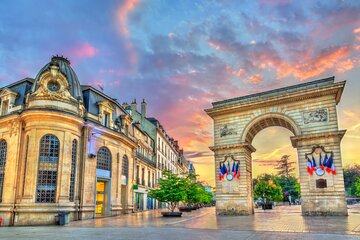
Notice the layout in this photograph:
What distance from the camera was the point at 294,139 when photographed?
1099 inches

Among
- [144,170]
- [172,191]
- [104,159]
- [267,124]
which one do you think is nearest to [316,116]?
[267,124]

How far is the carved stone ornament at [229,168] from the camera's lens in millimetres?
30422

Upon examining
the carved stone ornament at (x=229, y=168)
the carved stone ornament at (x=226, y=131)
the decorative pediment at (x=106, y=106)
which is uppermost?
the decorative pediment at (x=106, y=106)

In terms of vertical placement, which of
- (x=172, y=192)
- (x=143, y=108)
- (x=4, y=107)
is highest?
(x=143, y=108)

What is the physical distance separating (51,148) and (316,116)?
2353 cm

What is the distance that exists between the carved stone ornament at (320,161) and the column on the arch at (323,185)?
0.25m

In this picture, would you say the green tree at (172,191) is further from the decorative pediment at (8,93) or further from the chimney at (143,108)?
the chimney at (143,108)

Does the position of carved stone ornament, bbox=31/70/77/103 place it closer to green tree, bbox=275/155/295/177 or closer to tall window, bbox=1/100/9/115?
tall window, bbox=1/100/9/115

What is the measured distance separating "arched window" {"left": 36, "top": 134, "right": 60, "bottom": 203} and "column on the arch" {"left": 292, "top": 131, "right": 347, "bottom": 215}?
21.3m

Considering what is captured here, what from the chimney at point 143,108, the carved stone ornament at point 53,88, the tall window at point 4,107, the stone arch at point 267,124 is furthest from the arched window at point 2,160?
the chimney at point 143,108

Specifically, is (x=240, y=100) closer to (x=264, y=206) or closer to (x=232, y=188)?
(x=232, y=188)

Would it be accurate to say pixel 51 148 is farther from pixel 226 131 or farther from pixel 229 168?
pixel 226 131

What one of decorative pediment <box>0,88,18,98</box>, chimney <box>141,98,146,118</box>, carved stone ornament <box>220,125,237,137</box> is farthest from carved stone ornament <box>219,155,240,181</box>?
chimney <box>141,98,146,118</box>

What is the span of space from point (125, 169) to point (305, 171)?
19.5 m
